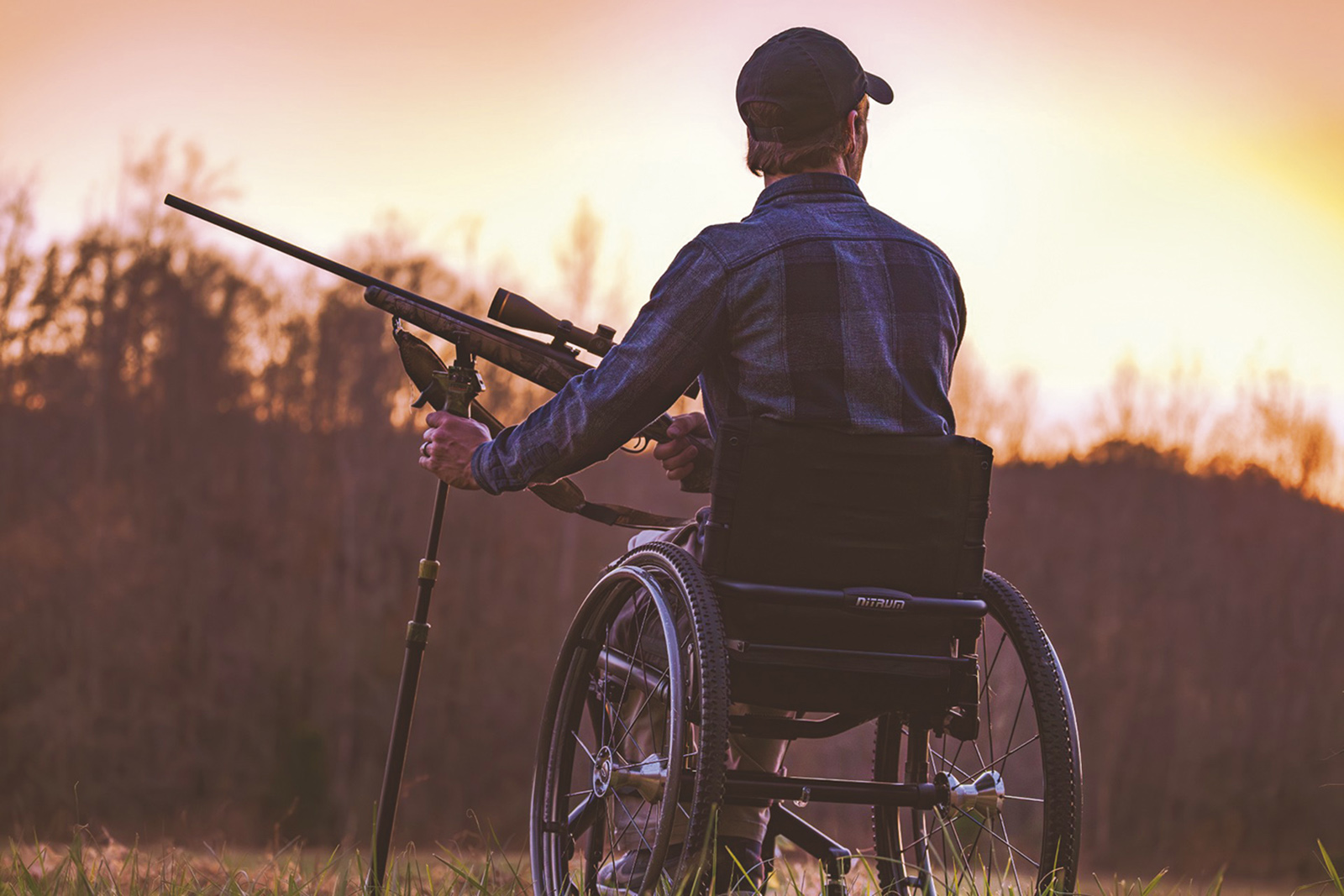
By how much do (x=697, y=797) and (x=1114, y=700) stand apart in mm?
42210

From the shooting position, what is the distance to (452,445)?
2.79 metres

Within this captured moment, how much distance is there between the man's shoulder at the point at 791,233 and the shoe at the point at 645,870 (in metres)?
1.05

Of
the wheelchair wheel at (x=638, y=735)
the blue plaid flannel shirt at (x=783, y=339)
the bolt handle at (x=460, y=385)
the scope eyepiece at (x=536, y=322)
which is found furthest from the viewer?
the scope eyepiece at (x=536, y=322)

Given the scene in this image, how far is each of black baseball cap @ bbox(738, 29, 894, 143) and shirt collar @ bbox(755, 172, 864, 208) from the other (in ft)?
0.27

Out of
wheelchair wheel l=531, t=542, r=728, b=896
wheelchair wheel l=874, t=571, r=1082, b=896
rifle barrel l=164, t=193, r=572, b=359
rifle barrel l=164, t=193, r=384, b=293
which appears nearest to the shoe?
wheelchair wheel l=531, t=542, r=728, b=896

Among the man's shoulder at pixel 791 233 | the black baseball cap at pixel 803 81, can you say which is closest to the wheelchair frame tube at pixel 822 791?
the man's shoulder at pixel 791 233

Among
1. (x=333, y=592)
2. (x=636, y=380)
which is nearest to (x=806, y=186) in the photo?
(x=636, y=380)

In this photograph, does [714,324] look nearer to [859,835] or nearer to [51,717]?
[859,835]

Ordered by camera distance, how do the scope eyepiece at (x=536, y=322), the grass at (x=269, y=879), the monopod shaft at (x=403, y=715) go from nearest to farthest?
the grass at (x=269, y=879), the monopod shaft at (x=403, y=715), the scope eyepiece at (x=536, y=322)

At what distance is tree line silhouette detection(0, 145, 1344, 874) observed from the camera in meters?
36.9

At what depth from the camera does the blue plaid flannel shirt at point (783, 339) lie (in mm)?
2400

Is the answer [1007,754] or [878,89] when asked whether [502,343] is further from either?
[1007,754]

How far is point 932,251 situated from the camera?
101 inches

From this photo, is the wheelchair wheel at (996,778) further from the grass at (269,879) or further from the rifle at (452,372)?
the rifle at (452,372)
